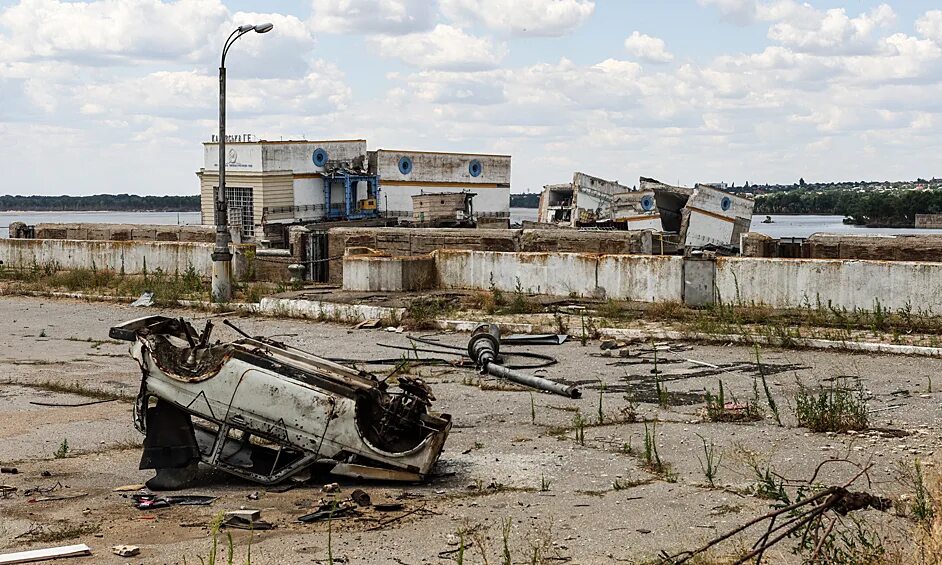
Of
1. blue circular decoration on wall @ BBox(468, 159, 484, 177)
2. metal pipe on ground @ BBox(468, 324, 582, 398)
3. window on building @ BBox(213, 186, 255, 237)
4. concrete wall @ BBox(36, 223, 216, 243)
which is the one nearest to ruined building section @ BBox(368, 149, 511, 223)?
blue circular decoration on wall @ BBox(468, 159, 484, 177)

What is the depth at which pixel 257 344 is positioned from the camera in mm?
9445

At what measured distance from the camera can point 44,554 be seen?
7.02 meters

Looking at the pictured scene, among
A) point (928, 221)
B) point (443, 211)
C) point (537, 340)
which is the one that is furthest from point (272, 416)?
point (928, 221)

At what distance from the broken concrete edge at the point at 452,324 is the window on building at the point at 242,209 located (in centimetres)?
2632

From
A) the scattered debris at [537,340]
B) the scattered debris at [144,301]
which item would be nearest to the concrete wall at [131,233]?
the scattered debris at [144,301]

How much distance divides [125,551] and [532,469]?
3.48 m

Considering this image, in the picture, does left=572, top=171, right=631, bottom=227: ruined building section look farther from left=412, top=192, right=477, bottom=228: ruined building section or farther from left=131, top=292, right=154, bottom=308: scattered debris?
left=131, top=292, right=154, bottom=308: scattered debris

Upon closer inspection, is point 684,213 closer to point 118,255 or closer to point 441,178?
point 441,178

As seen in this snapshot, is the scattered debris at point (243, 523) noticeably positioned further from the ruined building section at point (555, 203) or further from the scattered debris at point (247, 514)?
the ruined building section at point (555, 203)

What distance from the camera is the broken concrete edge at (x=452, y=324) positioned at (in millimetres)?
14945

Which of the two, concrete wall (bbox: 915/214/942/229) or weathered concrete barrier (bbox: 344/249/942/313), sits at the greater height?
concrete wall (bbox: 915/214/942/229)

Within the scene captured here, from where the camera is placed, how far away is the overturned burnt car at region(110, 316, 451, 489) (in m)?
8.70

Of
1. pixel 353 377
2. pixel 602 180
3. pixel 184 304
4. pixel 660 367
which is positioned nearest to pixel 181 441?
pixel 353 377

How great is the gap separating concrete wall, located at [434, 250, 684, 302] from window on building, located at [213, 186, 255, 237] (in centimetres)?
3076
